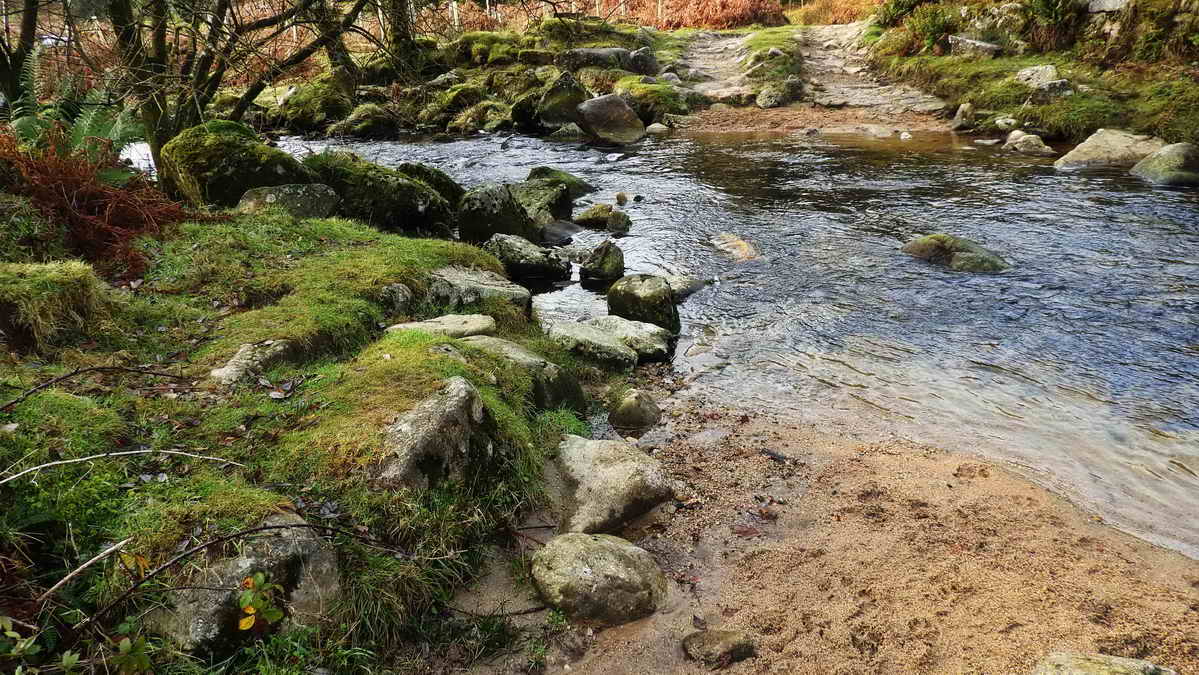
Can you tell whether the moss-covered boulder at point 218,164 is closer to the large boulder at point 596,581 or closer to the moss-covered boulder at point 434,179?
the moss-covered boulder at point 434,179

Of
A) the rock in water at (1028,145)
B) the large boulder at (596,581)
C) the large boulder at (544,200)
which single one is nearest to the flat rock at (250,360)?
the large boulder at (596,581)

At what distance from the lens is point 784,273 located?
34.9ft

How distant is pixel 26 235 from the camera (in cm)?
618

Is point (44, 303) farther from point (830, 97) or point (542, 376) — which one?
point (830, 97)

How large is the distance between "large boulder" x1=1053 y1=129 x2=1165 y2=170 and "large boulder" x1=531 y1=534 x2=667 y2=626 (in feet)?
56.0

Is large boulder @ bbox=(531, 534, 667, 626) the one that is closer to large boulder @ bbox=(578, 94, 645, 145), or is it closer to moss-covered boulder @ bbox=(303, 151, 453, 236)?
moss-covered boulder @ bbox=(303, 151, 453, 236)

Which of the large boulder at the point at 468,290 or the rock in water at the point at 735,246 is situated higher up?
the large boulder at the point at 468,290

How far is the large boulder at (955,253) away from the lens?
10.2 meters

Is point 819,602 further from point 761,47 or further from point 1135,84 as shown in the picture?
point 761,47

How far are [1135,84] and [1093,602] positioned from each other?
20158mm

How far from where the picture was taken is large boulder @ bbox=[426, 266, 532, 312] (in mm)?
7773

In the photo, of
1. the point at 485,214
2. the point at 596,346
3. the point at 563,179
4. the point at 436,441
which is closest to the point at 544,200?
the point at 563,179

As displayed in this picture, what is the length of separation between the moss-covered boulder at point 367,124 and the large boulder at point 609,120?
795 cm

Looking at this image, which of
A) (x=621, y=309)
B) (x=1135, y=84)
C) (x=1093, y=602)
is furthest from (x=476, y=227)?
(x=1135, y=84)
